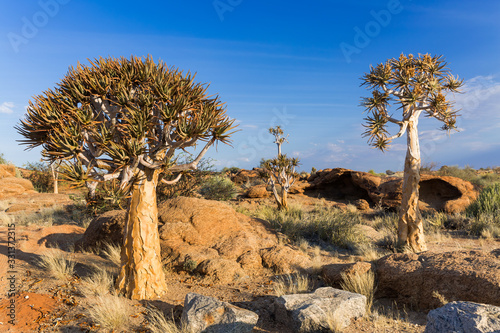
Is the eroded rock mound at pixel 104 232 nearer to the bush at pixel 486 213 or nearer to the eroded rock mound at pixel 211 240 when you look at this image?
the eroded rock mound at pixel 211 240

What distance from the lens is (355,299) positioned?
560 centimetres

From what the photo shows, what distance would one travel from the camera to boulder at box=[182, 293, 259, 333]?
482 centimetres

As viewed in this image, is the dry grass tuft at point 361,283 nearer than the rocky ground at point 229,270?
No

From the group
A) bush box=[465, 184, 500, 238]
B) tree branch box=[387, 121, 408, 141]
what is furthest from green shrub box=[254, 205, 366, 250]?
bush box=[465, 184, 500, 238]

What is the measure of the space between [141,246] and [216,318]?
7.41 feet

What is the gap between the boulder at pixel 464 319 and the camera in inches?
151

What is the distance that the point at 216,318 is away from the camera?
4.91 m

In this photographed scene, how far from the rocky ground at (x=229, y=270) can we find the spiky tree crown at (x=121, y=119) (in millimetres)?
2548

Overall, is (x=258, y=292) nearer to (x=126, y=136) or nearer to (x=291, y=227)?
(x=126, y=136)

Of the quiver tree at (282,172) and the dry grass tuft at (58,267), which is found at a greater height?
the quiver tree at (282,172)

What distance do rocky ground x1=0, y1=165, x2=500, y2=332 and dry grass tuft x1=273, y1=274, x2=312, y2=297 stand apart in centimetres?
14

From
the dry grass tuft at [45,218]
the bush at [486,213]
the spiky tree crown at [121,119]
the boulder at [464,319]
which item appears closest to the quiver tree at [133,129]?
the spiky tree crown at [121,119]

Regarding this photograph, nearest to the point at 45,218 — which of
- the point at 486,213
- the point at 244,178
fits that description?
the point at 244,178

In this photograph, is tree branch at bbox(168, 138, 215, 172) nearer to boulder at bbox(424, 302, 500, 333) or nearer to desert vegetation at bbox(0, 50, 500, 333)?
desert vegetation at bbox(0, 50, 500, 333)
